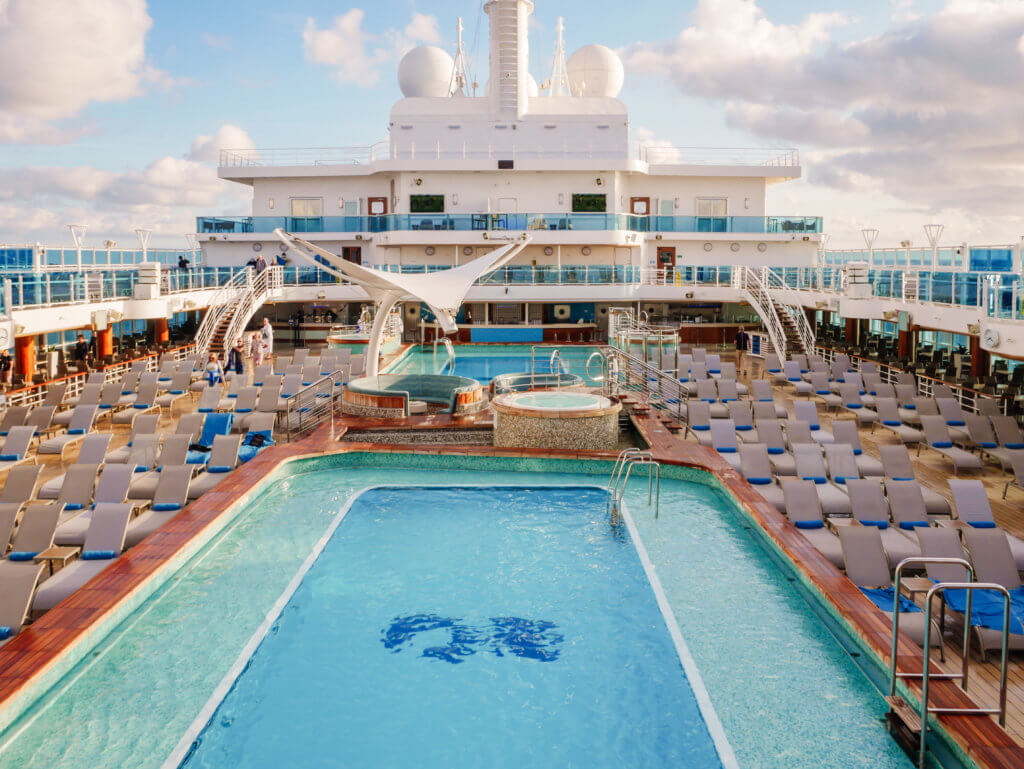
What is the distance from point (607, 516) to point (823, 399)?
10.4 metres

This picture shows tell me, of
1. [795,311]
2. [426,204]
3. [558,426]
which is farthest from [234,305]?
[795,311]

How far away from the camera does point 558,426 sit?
42.7 ft

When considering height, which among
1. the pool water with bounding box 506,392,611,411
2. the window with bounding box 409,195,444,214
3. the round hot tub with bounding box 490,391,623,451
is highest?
the window with bounding box 409,195,444,214

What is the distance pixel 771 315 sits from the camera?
24047 millimetres

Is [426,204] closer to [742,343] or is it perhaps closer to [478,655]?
[742,343]

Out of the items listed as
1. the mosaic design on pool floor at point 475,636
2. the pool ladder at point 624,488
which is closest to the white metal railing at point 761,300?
the pool ladder at point 624,488

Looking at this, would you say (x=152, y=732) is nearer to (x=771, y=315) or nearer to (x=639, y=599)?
(x=639, y=599)

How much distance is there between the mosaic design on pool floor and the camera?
6.90 metres

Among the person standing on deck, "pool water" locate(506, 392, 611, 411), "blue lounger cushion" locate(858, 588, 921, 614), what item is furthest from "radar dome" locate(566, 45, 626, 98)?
"blue lounger cushion" locate(858, 588, 921, 614)

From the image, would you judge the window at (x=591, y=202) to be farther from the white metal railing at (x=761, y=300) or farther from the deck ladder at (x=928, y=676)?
the deck ladder at (x=928, y=676)

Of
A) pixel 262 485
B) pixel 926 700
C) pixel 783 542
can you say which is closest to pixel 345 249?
pixel 262 485

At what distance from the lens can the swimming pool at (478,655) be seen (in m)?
5.46

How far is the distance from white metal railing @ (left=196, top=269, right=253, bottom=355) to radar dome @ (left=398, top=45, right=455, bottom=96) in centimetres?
1393

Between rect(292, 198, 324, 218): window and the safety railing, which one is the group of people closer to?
the safety railing
